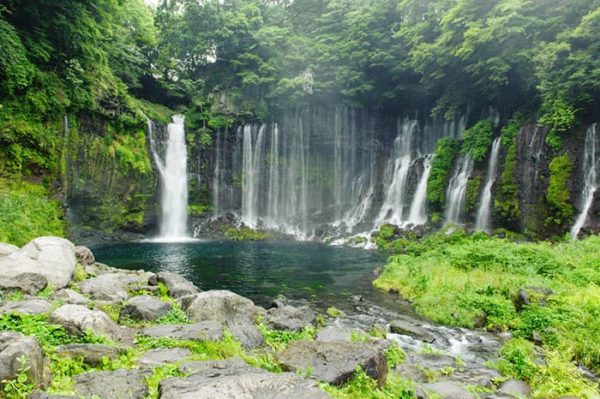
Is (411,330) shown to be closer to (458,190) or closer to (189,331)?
(189,331)

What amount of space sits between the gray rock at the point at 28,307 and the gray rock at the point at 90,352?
116 cm

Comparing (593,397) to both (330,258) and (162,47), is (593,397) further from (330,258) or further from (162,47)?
(162,47)

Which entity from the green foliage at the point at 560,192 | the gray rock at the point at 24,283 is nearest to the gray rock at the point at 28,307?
the gray rock at the point at 24,283

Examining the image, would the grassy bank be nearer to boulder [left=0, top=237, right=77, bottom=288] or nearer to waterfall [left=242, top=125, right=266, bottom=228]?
boulder [left=0, top=237, right=77, bottom=288]

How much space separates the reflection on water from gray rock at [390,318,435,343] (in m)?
2.82

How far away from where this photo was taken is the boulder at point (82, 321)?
5195mm

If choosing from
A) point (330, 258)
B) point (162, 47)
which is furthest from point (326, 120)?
point (330, 258)

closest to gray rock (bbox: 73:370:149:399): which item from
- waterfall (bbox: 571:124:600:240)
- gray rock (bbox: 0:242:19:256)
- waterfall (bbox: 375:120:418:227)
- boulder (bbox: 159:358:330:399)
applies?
boulder (bbox: 159:358:330:399)

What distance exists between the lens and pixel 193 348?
5.39 meters

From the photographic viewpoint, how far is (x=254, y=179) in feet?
120

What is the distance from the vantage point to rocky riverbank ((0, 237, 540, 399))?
12.4 feet

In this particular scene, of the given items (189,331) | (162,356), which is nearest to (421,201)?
(189,331)

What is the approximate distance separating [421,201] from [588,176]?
1167 centimetres

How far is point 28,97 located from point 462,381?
22.2 m
